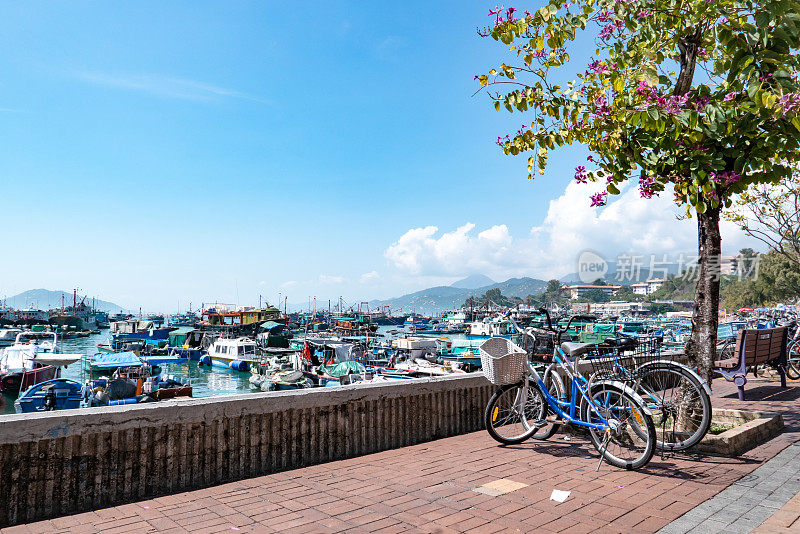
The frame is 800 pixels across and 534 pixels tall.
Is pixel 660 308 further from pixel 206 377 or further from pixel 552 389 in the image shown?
pixel 552 389

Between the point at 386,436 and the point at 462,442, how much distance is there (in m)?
0.96

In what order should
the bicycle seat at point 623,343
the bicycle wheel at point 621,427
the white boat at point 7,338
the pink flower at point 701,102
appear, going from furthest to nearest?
the white boat at point 7,338 < the pink flower at point 701,102 < the bicycle seat at point 623,343 < the bicycle wheel at point 621,427

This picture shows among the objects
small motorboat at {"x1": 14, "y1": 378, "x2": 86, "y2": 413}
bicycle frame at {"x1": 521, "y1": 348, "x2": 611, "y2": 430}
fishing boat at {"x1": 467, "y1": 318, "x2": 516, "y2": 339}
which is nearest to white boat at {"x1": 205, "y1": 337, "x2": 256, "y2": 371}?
small motorboat at {"x1": 14, "y1": 378, "x2": 86, "y2": 413}

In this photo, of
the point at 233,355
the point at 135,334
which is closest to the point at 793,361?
the point at 233,355

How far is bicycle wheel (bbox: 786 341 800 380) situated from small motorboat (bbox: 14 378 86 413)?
24.4 m

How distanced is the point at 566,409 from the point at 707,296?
238 cm

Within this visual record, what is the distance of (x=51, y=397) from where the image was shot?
21.2 metres

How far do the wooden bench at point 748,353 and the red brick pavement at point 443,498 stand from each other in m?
2.83

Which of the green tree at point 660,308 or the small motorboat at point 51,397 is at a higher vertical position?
the small motorboat at point 51,397

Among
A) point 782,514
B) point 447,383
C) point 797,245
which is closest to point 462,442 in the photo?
point 447,383

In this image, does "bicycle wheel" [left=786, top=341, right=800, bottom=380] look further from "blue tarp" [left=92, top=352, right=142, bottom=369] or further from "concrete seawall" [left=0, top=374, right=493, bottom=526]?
"blue tarp" [left=92, top=352, right=142, bottom=369]

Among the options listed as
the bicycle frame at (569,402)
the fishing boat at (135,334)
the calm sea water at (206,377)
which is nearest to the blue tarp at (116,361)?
the calm sea water at (206,377)

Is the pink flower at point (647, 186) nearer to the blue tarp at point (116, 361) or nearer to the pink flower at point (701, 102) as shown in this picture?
the pink flower at point (701, 102)

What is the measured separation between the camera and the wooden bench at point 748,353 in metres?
8.14
